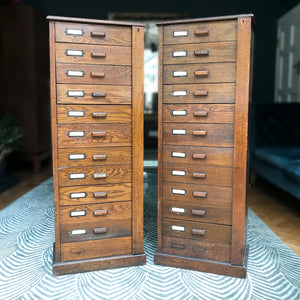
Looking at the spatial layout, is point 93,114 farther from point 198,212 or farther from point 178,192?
point 198,212

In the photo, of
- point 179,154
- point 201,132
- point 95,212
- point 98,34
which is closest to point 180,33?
point 98,34

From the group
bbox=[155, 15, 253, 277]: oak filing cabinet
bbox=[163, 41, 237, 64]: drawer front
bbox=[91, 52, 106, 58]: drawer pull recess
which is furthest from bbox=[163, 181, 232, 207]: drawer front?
bbox=[91, 52, 106, 58]: drawer pull recess

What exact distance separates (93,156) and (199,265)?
86 centimetres

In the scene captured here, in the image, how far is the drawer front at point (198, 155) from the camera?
6.02 feet

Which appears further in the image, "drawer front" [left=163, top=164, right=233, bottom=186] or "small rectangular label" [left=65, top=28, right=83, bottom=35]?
"drawer front" [left=163, top=164, right=233, bottom=186]

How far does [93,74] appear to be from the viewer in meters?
1.80

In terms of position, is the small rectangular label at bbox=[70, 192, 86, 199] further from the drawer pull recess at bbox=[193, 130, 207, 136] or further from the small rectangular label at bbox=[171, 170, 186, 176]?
the drawer pull recess at bbox=[193, 130, 207, 136]

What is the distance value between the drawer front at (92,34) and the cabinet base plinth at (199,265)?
1.25 meters

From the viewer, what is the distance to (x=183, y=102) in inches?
73.7

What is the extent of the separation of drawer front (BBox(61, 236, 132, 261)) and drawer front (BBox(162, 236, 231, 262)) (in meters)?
0.24

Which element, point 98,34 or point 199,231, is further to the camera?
point 199,231

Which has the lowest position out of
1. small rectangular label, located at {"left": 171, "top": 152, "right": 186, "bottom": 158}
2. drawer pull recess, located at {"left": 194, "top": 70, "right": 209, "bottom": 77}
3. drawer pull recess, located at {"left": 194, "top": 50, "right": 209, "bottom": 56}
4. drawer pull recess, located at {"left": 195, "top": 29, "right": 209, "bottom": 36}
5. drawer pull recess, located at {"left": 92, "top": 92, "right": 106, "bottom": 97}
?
small rectangular label, located at {"left": 171, "top": 152, "right": 186, "bottom": 158}

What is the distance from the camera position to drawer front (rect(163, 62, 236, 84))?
1775 mm

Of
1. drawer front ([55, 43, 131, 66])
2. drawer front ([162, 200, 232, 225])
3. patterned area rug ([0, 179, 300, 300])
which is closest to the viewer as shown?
patterned area rug ([0, 179, 300, 300])
